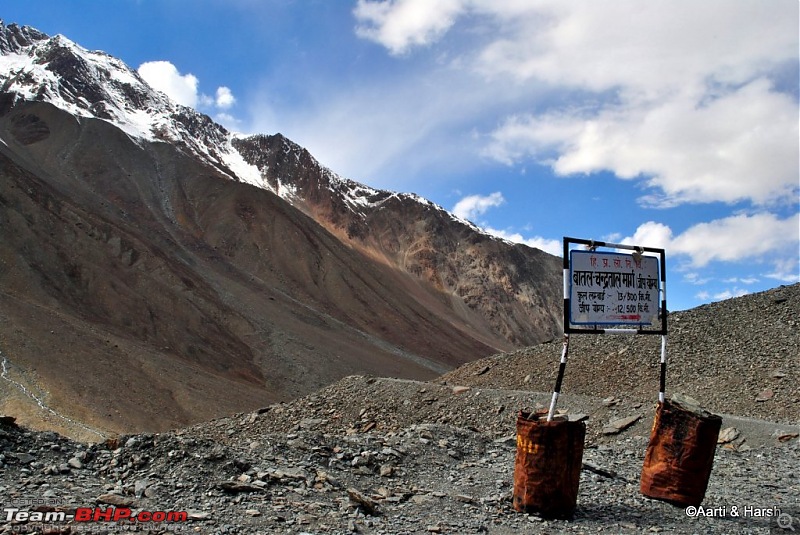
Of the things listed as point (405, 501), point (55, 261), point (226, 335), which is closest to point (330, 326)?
point (226, 335)

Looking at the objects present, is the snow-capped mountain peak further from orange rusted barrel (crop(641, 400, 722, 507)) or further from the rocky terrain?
orange rusted barrel (crop(641, 400, 722, 507))

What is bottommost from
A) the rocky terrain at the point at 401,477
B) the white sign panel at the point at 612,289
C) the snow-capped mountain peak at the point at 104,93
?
the rocky terrain at the point at 401,477

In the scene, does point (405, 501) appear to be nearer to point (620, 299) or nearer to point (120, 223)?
point (620, 299)

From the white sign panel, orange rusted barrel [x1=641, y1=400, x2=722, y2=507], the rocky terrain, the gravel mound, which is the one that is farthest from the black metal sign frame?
the gravel mound

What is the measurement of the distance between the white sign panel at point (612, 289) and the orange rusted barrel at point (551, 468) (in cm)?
131

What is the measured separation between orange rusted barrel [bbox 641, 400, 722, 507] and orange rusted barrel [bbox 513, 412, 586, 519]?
1.30m

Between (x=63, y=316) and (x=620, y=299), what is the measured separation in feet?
109
